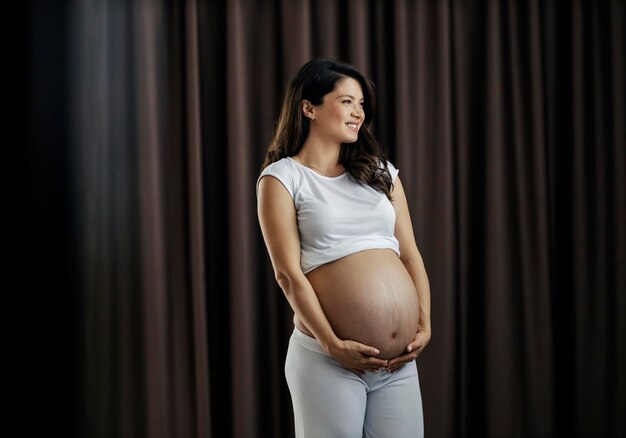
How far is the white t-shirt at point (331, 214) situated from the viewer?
58.4 inches

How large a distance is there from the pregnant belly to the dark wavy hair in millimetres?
210

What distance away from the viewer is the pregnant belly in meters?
Answer: 1.46

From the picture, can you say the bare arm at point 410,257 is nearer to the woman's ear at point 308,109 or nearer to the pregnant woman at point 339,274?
the pregnant woman at point 339,274

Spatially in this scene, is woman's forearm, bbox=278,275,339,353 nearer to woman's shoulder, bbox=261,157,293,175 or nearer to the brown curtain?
woman's shoulder, bbox=261,157,293,175

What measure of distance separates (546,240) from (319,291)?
1328mm

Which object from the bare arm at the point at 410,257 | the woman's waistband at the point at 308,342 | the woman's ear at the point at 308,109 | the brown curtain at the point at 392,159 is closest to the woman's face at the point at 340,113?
the woman's ear at the point at 308,109

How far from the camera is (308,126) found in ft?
5.26

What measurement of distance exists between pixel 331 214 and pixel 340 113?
26 centimetres

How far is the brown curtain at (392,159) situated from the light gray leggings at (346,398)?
872 millimetres

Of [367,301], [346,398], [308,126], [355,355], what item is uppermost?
[308,126]

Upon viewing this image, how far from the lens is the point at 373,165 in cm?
159

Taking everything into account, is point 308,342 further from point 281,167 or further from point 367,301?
point 281,167

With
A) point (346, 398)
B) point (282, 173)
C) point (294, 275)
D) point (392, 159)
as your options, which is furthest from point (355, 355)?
point (392, 159)

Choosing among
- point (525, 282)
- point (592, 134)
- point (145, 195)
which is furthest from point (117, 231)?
point (592, 134)
